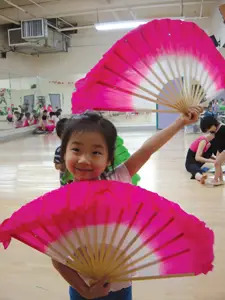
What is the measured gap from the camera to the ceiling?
Result: 7641 mm

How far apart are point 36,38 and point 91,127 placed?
336 inches

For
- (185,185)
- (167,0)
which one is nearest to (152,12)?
(167,0)

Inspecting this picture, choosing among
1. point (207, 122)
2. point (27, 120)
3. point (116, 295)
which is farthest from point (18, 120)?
point (116, 295)

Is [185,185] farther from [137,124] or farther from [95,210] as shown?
[137,124]

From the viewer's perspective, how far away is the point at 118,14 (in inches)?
360

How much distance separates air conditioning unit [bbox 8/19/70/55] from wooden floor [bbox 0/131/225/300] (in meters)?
3.37

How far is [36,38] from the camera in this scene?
8.66 meters

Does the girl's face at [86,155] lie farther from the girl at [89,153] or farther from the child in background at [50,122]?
the child in background at [50,122]

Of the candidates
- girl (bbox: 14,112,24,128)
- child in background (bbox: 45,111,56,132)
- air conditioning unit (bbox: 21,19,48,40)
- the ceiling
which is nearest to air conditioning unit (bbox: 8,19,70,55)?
air conditioning unit (bbox: 21,19,48,40)

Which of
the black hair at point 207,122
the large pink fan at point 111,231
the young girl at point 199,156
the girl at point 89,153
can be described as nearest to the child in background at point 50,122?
the young girl at point 199,156

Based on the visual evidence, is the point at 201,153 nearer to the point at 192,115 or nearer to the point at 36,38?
the point at 192,115

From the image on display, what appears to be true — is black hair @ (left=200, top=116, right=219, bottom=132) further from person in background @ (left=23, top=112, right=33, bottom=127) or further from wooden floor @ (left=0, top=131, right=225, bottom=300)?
person in background @ (left=23, top=112, right=33, bottom=127)

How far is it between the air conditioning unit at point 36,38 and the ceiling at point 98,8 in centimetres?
28

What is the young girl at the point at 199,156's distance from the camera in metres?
4.50
